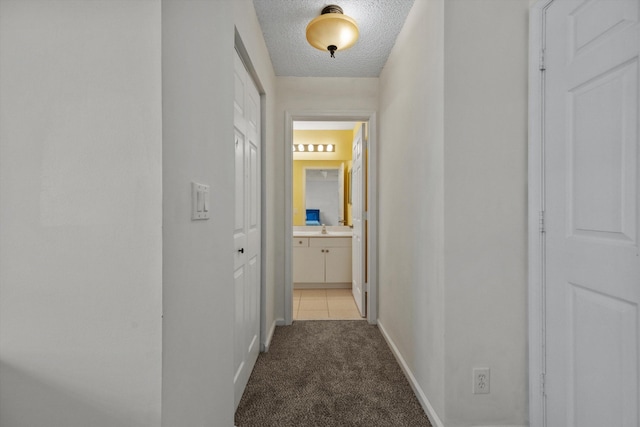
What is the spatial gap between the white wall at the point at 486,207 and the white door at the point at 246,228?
1.07 meters

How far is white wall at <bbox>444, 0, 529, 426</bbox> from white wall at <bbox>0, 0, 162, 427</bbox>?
48.2 inches

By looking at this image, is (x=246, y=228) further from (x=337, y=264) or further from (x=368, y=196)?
(x=337, y=264)

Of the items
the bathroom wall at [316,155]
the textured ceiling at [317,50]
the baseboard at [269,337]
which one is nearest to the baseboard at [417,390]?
the baseboard at [269,337]

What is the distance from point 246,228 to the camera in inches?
78.5

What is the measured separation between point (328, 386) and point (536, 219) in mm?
1456

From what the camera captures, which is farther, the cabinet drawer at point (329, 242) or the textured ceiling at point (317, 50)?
the cabinet drawer at point (329, 242)

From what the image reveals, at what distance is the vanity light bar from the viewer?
15.1 ft

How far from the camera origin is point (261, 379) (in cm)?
203

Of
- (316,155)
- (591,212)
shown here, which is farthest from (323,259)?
(591,212)

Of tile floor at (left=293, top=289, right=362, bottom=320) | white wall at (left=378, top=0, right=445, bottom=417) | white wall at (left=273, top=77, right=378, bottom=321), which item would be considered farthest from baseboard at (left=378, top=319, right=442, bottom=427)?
white wall at (left=273, top=77, right=378, bottom=321)

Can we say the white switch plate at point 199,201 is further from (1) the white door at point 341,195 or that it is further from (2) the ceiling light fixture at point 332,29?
(1) the white door at point 341,195

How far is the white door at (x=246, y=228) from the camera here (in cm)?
176

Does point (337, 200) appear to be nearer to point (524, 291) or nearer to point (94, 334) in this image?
point (524, 291)

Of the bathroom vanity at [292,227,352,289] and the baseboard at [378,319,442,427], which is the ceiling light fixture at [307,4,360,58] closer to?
the baseboard at [378,319,442,427]
